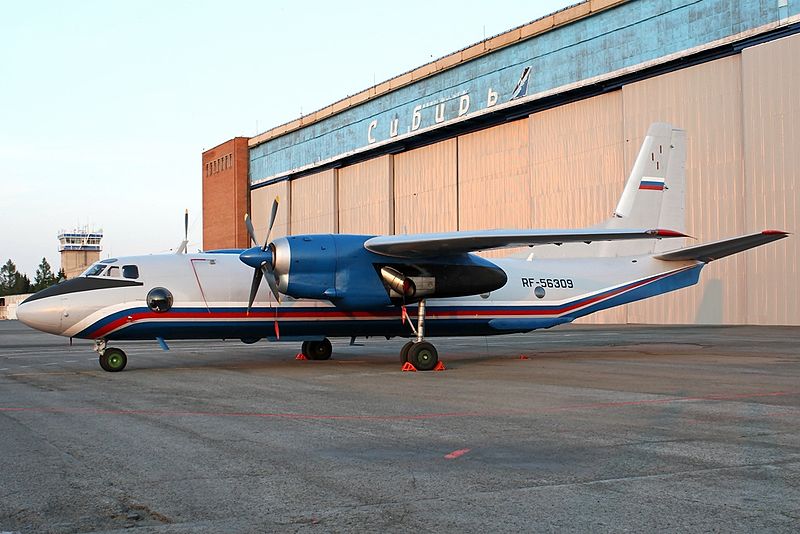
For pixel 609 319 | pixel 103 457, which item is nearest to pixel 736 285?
pixel 609 319

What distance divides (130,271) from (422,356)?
7696 millimetres

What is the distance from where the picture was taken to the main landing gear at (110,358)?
19906mm

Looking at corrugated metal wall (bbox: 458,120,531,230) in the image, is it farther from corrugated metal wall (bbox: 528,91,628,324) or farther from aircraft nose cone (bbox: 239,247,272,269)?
aircraft nose cone (bbox: 239,247,272,269)

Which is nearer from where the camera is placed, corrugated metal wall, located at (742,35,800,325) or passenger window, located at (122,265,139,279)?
passenger window, located at (122,265,139,279)

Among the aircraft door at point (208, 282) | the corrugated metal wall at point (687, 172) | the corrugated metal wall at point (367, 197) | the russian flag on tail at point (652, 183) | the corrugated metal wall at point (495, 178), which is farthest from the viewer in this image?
the corrugated metal wall at point (367, 197)

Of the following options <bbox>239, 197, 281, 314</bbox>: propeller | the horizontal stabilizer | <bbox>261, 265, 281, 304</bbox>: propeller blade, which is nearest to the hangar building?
the horizontal stabilizer

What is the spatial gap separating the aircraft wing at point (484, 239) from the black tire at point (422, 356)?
2368 mm

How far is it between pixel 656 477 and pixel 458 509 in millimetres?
2231

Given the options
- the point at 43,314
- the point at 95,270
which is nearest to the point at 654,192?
the point at 95,270

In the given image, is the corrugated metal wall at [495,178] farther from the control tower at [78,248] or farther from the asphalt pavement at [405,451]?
the control tower at [78,248]

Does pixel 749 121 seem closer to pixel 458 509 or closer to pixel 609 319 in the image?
pixel 609 319

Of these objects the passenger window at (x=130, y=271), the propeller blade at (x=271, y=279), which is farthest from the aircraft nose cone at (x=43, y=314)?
the propeller blade at (x=271, y=279)

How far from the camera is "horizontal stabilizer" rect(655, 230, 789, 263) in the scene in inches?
796

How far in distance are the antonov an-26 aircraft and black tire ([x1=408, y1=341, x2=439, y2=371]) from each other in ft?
0.08
